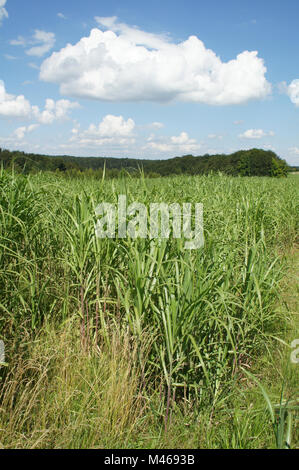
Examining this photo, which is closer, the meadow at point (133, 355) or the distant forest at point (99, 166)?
the meadow at point (133, 355)

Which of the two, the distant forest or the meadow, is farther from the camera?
the distant forest

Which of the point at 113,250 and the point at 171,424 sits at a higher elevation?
the point at 113,250

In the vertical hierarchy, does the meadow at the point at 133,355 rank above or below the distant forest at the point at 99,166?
below

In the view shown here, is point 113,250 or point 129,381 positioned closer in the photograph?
point 129,381

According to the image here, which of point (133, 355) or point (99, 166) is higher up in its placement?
point (99, 166)

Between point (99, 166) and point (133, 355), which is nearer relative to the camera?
point (133, 355)

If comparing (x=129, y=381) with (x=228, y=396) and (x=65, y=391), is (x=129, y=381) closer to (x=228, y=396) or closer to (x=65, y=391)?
(x=65, y=391)

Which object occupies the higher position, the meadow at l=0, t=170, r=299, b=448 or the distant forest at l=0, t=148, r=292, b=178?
the distant forest at l=0, t=148, r=292, b=178

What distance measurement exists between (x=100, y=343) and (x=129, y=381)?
54 centimetres

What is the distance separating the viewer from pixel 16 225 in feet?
9.16
